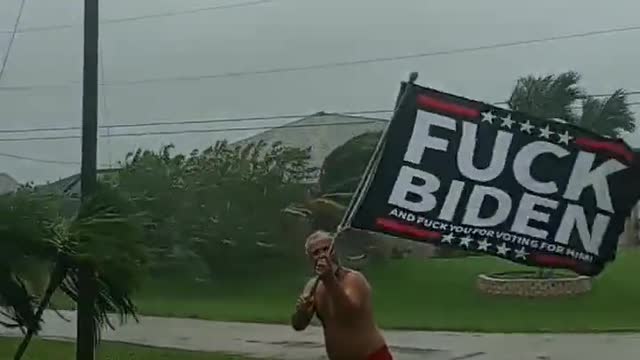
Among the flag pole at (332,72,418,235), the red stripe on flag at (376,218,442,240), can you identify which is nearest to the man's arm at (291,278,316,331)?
the flag pole at (332,72,418,235)

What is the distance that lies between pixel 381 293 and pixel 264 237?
154 inches

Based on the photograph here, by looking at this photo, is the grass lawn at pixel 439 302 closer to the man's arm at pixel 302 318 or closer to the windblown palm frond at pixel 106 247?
the windblown palm frond at pixel 106 247

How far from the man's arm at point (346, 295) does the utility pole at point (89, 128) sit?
4.05 meters

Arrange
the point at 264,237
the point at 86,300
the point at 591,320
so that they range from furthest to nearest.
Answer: the point at 264,237, the point at 591,320, the point at 86,300

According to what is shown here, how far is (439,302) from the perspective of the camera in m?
27.1

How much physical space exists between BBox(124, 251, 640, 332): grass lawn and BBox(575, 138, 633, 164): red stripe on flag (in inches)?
553

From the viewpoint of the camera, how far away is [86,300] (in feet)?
28.0

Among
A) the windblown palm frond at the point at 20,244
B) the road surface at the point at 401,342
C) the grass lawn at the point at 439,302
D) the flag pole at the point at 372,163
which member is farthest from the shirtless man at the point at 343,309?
the grass lawn at the point at 439,302

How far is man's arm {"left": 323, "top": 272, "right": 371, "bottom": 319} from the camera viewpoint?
5223 millimetres

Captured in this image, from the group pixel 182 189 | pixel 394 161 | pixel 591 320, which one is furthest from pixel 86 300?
pixel 182 189

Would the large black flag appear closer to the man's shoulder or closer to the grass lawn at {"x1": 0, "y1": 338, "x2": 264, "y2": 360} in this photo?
the man's shoulder

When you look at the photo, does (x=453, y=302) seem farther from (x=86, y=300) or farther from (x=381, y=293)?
(x=86, y=300)

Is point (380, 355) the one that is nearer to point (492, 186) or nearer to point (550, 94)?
point (492, 186)

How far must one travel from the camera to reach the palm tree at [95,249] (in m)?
8.08
